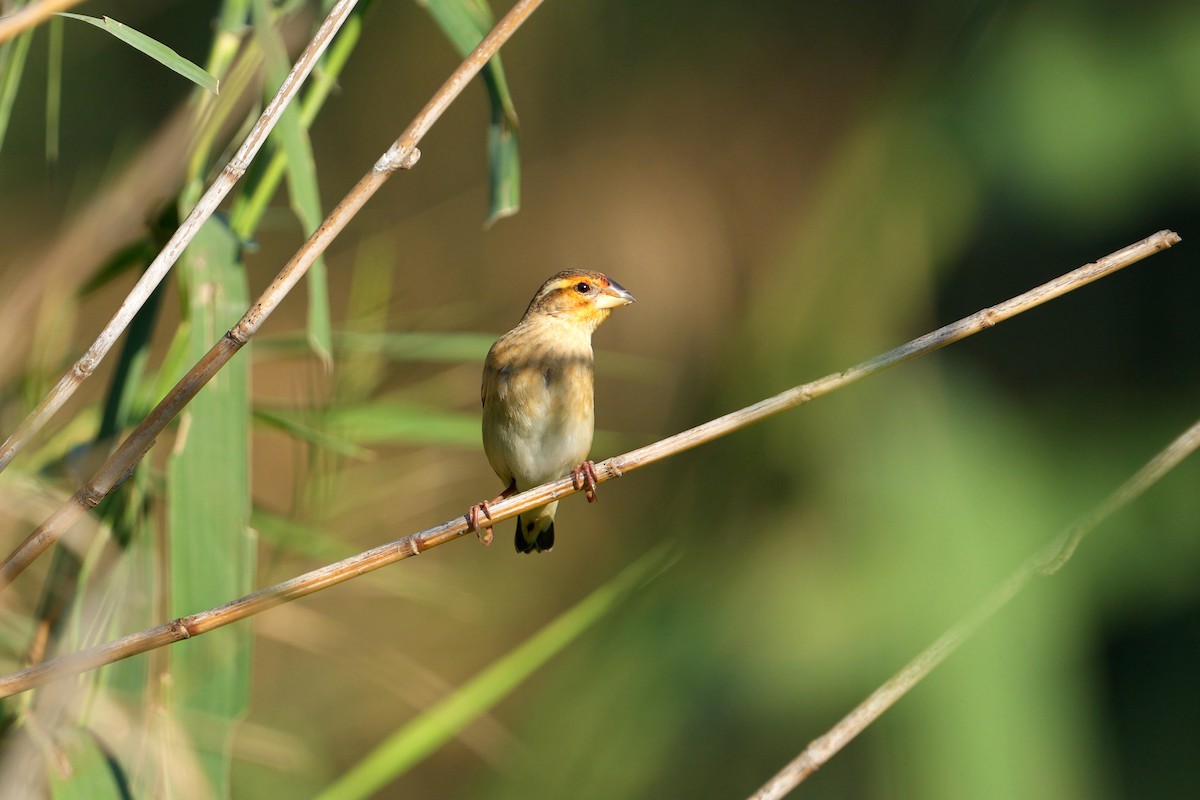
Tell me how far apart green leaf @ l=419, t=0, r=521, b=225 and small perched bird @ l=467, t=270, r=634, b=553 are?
902 mm

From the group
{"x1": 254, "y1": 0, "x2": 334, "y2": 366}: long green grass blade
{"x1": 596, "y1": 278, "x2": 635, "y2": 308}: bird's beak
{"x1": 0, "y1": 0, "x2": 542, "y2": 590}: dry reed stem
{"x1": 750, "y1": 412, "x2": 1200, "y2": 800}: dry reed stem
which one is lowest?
{"x1": 750, "y1": 412, "x2": 1200, "y2": 800}: dry reed stem

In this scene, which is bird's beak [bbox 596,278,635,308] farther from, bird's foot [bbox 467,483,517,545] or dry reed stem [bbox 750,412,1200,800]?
dry reed stem [bbox 750,412,1200,800]

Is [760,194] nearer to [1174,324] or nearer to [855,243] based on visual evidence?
[1174,324]

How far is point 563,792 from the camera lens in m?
2.70

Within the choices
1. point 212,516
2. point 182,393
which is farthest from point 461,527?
point 212,516

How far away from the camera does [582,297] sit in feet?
10.8

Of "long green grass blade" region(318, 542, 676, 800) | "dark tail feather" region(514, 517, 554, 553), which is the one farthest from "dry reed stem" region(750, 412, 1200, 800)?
"dark tail feather" region(514, 517, 554, 553)

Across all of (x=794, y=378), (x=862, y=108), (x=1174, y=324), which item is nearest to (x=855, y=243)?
(x=794, y=378)

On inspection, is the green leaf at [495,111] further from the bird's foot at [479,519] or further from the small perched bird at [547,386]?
the small perched bird at [547,386]

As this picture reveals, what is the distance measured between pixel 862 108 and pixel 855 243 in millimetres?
2795

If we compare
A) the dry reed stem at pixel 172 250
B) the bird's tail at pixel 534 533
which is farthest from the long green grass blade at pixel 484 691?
the dry reed stem at pixel 172 250

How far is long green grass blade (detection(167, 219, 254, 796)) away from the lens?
216 centimetres

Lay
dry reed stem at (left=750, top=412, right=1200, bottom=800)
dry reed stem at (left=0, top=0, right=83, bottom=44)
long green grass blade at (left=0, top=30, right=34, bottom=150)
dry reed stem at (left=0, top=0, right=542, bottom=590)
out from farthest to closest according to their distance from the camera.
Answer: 1. long green grass blade at (left=0, top=30, right=34, bottom=150)
2. dry reed stem at (left=750, top=412, right=1200, bottom=800)
3. dry reed stem at (left=0, top=0, right=542, bottom=590)
4. dry reed stem at (left=0, top=0, right=83, bottom=44)

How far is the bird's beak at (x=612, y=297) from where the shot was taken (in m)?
3.28
